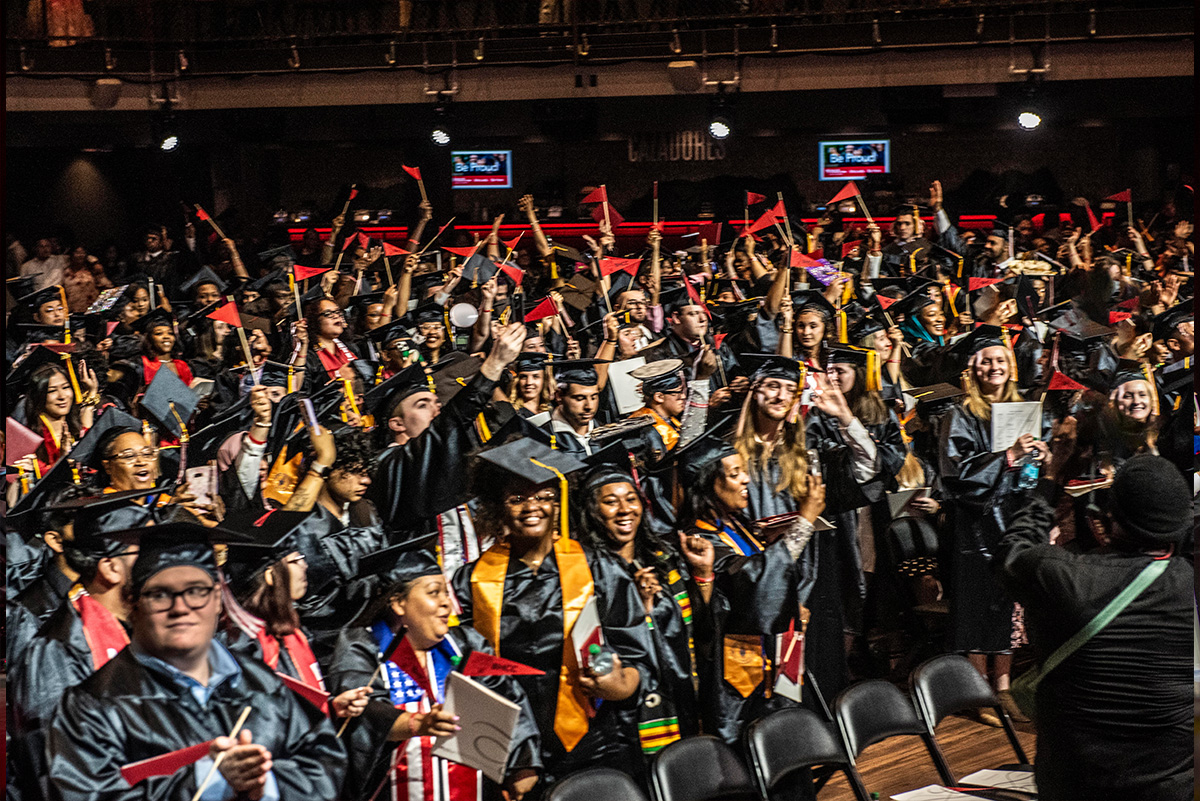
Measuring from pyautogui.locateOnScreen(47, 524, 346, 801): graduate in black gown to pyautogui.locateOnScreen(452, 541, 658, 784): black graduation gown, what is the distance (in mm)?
817

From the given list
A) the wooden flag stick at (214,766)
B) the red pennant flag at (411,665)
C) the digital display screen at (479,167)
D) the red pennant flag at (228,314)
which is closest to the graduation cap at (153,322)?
the red pennant flag at (228,314)

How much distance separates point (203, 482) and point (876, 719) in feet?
8.95

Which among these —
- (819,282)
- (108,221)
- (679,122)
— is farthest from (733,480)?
(108,221)

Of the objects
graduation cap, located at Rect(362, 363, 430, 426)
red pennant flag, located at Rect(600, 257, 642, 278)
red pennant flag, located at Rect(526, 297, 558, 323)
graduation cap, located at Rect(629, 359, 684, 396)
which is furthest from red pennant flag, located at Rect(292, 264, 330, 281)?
graduation cap, located at Rect(629, 359, 684, 396)

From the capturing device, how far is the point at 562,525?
4.11 metres

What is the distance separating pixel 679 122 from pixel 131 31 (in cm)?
688

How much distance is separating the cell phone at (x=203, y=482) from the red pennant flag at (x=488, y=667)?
1.75m

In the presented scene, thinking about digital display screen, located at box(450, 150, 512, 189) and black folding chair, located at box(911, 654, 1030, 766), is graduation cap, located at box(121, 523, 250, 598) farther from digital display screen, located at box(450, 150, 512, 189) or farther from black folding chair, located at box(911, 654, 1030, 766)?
digital display screen, located at box(450, 150, 512, 189)

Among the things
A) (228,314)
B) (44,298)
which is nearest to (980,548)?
(228,314)

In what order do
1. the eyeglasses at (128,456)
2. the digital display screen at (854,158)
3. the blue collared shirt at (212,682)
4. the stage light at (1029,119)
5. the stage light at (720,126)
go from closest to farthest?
the blue collared shirt at (212,682), the eyeglasses at (128,456), the stage light at (1029,119), the stage light at (720,126), the digital display screen at (854,158)

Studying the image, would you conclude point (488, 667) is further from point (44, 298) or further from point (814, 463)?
point (44, 298)

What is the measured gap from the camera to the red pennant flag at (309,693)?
3.20 meters

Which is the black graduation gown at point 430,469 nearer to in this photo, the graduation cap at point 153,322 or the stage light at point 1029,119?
the graduation cap at point 153,322

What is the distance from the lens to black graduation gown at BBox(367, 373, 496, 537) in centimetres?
451
